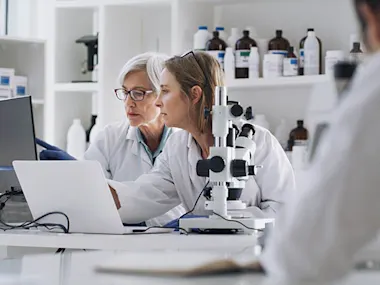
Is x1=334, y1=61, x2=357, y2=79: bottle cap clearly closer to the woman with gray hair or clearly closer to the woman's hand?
the woman's hand

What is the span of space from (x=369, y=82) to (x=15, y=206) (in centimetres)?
217

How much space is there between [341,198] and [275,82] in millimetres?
3104

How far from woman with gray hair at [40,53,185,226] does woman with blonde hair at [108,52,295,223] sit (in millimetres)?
450

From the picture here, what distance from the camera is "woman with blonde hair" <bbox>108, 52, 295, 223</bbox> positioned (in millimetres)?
2699

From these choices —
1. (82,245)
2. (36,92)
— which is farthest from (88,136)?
(82,245)

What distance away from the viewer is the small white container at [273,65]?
3.79 meters

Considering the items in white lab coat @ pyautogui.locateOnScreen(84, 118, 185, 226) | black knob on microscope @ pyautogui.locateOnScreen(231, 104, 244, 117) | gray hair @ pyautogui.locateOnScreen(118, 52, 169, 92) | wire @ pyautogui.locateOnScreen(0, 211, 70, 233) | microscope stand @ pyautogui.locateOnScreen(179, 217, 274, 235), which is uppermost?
gray hair @ pyautogui.locateOnScreen(118, 52, 169, 92)

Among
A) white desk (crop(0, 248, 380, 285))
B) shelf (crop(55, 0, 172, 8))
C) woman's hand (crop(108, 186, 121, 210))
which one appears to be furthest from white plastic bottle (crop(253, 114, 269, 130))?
white desk (crop(0, 248, 380, 285))

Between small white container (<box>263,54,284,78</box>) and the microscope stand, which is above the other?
small white container (<box>263,54,284,78</box>)

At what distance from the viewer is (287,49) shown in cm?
385

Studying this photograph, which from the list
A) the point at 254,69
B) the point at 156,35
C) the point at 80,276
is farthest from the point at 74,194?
the point at 156,35

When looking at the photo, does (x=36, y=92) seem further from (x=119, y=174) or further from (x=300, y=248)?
(x=300, y=248)

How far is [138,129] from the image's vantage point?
3367mm

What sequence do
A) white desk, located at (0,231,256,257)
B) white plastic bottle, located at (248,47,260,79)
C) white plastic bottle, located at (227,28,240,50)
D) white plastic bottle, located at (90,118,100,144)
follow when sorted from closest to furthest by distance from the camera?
white desk, located at (0,231,256,257), white plastic bottle, located at (248,47,260,79), white plastic bottle, located at (227,28,240,50), white plastic bottle, located at (90,118,100,144)
